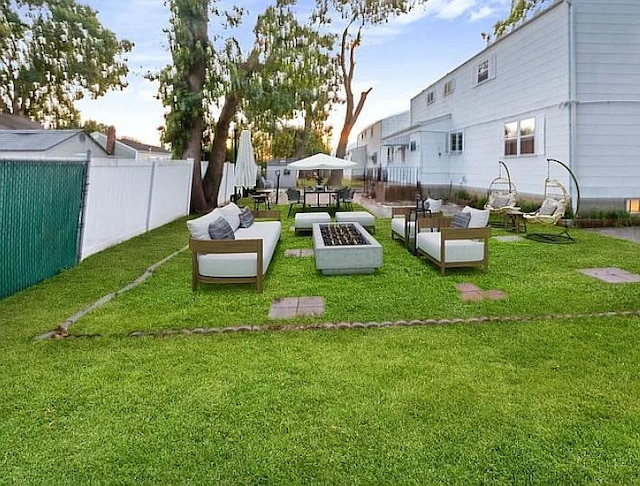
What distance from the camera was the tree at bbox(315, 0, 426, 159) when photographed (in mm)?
27922

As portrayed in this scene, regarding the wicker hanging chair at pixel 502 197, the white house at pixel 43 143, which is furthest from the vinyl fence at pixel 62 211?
the wicker hanging chair at pixel 502 197

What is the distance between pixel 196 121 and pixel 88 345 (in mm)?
12909

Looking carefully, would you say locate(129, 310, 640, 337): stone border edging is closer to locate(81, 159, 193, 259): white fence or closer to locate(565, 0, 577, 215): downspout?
locate(81, 159, 193, 259): white fence

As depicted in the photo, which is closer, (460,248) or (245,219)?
(460,248)

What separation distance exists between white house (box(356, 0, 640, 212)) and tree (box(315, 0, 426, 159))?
1392cm

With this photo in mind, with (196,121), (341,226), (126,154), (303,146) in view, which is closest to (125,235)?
(341,226)

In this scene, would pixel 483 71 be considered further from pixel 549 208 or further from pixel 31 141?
pixel 31 141

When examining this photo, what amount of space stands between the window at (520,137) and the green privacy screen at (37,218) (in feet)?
38.1

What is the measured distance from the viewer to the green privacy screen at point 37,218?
232 inches

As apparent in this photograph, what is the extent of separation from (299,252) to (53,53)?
1140 inches

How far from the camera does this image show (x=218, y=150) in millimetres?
17250

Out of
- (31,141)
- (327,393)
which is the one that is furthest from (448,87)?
(327,393)

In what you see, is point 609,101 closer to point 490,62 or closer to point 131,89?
point 490,62

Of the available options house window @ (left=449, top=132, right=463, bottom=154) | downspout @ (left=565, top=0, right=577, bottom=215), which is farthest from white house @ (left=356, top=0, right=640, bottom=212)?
house window @ (left=449, top=132, right=463, bottom=154)
